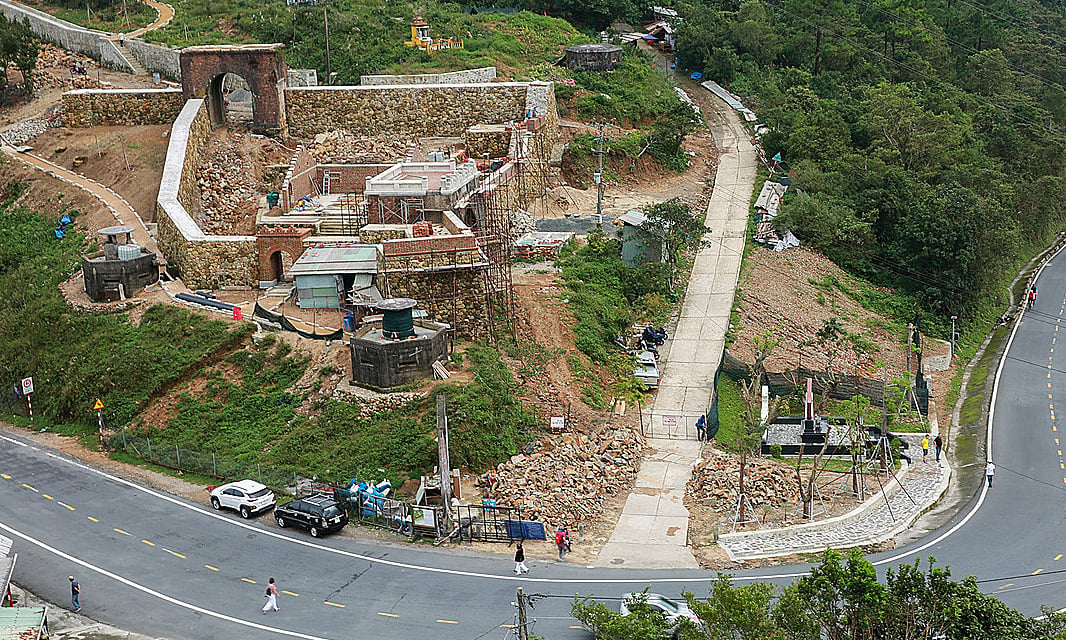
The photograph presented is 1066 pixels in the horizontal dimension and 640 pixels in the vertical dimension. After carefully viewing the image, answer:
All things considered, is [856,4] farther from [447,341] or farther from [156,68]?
[447,341]

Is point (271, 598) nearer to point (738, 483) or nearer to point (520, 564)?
point (520, 564)

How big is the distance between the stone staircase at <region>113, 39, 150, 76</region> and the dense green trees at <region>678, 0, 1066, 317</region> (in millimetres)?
37502

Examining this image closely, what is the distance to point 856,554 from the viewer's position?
2938 centimetres

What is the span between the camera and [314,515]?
3791 centimetres

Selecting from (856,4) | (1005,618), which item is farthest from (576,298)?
(856,4)

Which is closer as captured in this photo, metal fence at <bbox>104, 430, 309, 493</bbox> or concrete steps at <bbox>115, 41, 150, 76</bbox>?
metal fence at <bbox>104, 430, 309, 493</bbox>

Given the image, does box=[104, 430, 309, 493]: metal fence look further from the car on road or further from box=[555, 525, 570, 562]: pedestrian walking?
the car on road

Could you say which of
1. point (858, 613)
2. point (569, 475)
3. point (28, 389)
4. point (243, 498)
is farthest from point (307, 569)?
point (28, 389)

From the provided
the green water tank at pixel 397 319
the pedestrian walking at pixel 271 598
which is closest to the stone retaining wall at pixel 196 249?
the green water tank at pixel 397 319

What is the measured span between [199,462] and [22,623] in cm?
1143

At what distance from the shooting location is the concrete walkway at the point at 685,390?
38156 mm

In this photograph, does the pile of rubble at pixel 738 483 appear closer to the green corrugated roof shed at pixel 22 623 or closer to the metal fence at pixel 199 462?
the metal fence at pixel 199 462

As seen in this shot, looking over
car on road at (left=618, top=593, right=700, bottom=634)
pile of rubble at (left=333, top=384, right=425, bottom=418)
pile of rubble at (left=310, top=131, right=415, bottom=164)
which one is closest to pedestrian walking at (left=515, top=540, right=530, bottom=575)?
car on road at (left=618, top=593, right=700, bottom=634)

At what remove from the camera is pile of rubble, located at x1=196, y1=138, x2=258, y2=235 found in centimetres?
5631
